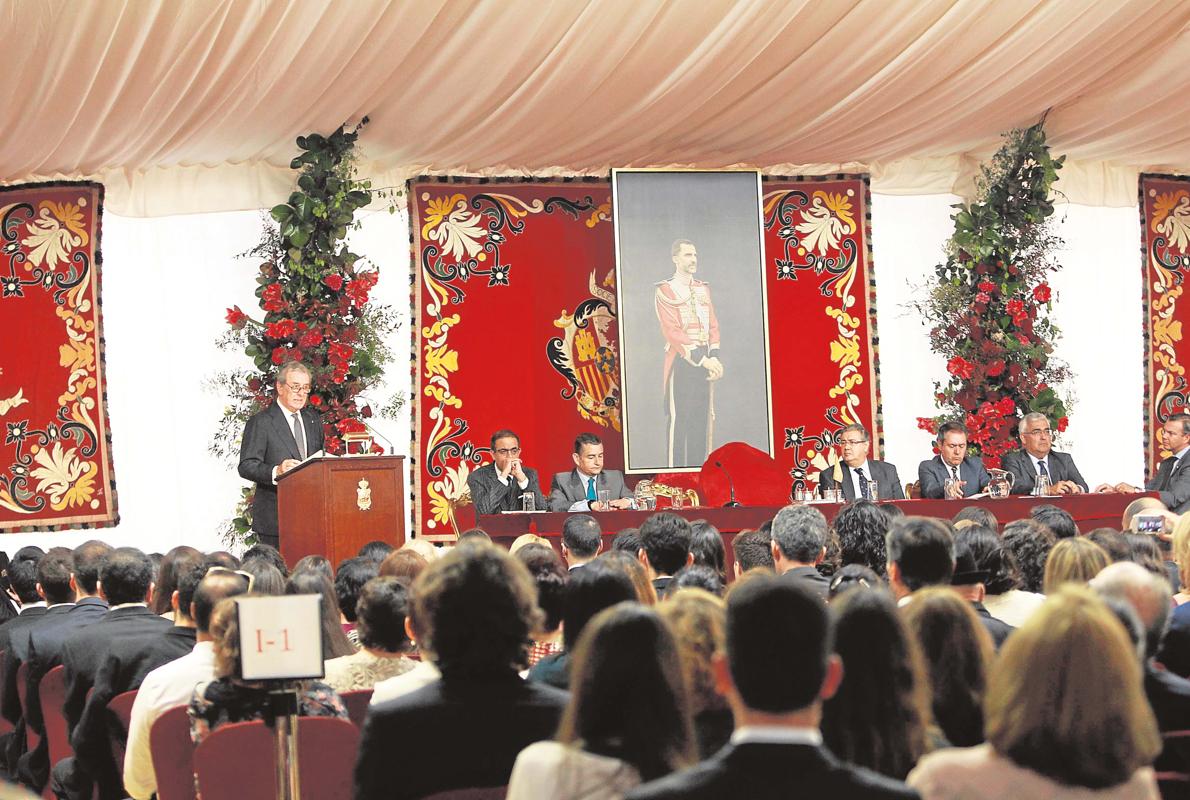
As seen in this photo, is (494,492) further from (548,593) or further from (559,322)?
(548,593)

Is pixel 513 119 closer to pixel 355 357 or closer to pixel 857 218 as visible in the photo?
pixel 355 357

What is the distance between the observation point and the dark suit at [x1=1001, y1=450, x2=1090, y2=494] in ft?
28.2

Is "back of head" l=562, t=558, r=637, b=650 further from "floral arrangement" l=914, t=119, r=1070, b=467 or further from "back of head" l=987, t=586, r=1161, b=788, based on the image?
"floral arrangement" l=914, t=119, r=1070, b=467

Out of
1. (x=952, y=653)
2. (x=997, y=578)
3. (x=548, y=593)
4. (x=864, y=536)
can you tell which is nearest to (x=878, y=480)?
(x=864, y=536)

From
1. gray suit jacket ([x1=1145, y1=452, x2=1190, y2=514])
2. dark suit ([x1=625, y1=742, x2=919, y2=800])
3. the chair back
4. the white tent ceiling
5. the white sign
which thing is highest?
the white tent ceiling

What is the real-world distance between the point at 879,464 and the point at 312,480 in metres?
3.44

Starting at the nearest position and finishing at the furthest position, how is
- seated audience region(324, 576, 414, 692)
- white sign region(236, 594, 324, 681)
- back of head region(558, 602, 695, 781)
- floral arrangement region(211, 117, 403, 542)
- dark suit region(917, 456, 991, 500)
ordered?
back of head region(558, 602, 695, 781) → white sign region(236, 594, 324, 681) → seated audience region(324, 576, 414, 692) → dark suit region(917, 456, 991, 500) → floral arrangement region(211, 117, 403, 542)

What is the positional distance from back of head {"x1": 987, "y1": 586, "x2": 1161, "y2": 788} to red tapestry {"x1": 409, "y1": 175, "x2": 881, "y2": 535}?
24.2ft

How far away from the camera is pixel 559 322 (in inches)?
365

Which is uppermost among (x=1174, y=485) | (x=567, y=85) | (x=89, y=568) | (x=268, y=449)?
(x=567, y=85)

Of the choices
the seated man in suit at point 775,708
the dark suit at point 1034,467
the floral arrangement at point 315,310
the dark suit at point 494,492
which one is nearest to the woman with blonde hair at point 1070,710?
the seated man in suit at point 775,708

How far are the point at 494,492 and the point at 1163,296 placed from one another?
5.23 metres

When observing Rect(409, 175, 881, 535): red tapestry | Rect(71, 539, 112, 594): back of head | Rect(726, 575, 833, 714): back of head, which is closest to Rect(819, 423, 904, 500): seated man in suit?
Rect(409, 175, 881, 535): red tapestry

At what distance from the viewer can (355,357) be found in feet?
27.3
